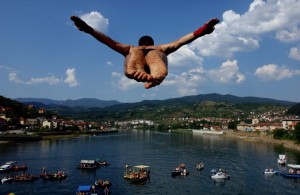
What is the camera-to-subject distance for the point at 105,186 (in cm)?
2908

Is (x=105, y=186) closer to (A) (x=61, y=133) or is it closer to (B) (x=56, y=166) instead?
(B) (x=56, y=166)

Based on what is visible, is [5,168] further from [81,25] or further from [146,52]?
[146,52]

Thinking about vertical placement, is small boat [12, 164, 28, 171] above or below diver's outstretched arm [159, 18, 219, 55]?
below

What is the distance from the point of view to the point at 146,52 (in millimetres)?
3303

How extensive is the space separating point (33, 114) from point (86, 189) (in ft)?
282

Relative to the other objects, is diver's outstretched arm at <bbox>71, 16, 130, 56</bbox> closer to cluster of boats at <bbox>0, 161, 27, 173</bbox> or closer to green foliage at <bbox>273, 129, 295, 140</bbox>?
cluster of boats at <bbox>0, 161, 27, 173</bbox>

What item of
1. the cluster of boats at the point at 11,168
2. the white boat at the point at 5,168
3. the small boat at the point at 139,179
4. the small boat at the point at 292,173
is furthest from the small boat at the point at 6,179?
the small boat at the point at 292,173

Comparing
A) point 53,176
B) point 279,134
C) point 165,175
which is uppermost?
point 279,134

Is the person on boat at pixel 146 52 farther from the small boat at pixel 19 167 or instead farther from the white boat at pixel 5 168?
the white boat at pixel 5 168

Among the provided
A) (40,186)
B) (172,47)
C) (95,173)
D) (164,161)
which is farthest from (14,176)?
(172,47)

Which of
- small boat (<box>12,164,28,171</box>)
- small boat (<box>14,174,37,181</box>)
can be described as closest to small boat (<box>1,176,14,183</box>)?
small boat (<box>14,174,37,181</box>)

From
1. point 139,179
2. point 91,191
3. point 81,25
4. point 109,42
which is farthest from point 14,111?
point 81,25

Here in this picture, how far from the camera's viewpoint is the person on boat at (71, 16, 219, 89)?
302 centimetres

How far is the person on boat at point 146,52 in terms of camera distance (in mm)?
3021
